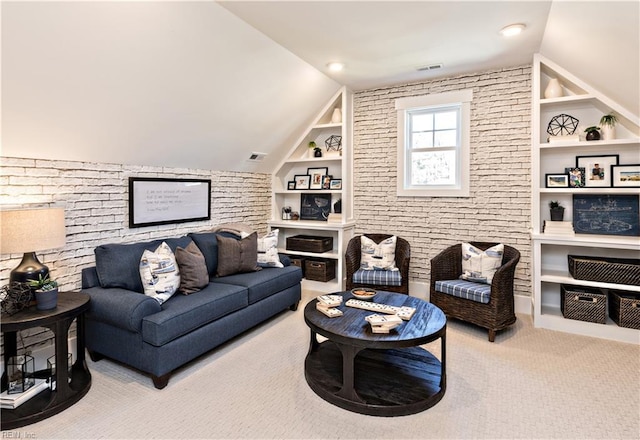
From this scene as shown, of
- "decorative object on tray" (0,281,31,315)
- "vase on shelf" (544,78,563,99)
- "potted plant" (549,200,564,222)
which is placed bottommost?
"decorative object on tray" (0,281,31,315)

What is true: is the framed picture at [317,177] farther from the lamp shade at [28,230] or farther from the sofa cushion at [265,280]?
the lamp shade at [28,230]

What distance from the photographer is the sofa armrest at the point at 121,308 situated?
250 cm

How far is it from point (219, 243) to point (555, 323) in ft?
11.1

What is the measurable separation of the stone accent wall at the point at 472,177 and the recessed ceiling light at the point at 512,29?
1.00 metres

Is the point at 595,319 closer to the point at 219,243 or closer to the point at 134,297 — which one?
the point at 219,243

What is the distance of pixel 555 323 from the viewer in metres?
3.55

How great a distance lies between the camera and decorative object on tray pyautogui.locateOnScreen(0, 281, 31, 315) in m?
2.25

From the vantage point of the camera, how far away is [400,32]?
3.11 metres

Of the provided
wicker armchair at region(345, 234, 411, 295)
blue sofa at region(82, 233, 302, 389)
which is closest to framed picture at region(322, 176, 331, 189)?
wicker armchair at region(345, 234, 411, 295)

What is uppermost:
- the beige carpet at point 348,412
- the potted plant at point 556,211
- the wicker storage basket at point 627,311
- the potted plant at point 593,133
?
the potted plant at point 593,133

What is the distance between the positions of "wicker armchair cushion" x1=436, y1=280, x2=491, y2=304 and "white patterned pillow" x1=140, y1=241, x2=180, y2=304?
249cm

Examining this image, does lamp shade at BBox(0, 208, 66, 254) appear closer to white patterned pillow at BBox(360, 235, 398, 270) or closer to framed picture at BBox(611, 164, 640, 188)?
white patterned pillow at BBox(360, 235, 398, 270)

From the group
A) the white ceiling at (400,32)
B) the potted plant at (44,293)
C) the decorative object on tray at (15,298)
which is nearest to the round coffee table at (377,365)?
the potted plant at (44,293)

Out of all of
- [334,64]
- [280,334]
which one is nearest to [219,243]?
[280,334]
